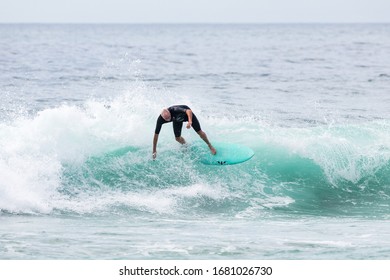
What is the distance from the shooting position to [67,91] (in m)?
23.8

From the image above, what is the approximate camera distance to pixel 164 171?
1329 cm

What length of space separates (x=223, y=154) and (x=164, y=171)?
136 cm

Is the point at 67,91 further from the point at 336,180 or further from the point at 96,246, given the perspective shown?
the point at 96,246

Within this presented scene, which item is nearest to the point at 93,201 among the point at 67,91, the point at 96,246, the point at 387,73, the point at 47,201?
the point at 47,201

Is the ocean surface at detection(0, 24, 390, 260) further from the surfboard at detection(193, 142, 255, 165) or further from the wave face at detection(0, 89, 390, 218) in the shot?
the surfboard at detection(193, 142, 255, 165)

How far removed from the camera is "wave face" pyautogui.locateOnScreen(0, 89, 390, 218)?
11906mm

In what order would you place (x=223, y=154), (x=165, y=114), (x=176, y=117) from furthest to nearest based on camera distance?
(x=223, y=154)
(x=176, y=117)
(x=165, y=114)

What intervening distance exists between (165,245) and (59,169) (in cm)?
465

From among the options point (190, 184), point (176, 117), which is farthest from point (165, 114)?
point (190, 184)

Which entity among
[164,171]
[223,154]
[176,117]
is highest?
[176,117]

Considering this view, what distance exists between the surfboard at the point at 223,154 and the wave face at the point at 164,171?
0.31 meters

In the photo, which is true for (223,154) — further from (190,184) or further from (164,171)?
(164,171)

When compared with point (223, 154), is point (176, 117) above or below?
above

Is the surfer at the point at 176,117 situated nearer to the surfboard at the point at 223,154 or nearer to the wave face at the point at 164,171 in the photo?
the surfboard at the point at 223,154
